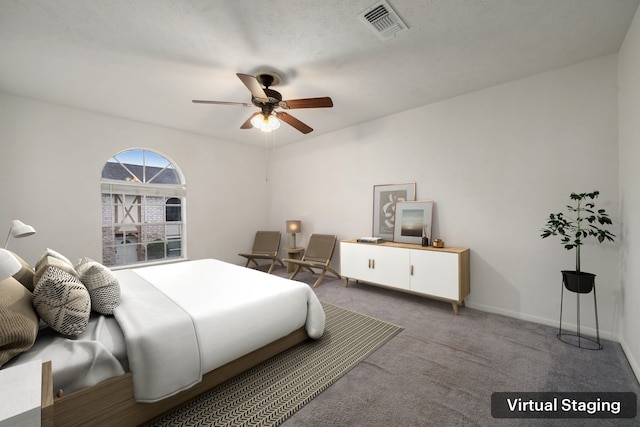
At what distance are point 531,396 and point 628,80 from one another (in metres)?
2.68

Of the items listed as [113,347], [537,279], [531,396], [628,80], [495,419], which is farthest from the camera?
[537,279]

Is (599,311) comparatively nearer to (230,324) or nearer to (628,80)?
(628,80)

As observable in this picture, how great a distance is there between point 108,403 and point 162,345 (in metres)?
0.33

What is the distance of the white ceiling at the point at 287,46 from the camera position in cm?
196

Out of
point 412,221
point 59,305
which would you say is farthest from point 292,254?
point 59,305

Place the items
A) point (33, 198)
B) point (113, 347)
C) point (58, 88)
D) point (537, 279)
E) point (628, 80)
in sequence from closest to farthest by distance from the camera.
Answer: point (113, 347), point (628, 80), point (537, 279), point (58, 88), point (33, 198)

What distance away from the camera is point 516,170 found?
3012 millimetres

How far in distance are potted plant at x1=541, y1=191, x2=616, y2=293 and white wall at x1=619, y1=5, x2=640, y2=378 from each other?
16cm

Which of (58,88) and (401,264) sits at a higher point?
(58,88)

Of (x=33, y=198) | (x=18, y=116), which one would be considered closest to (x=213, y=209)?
(x=33, y=198)

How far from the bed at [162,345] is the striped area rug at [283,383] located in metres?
0.07

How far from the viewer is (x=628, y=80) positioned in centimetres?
223

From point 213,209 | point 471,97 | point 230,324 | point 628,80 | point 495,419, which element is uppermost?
point 471,97

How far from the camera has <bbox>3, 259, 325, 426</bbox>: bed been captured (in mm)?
1290
